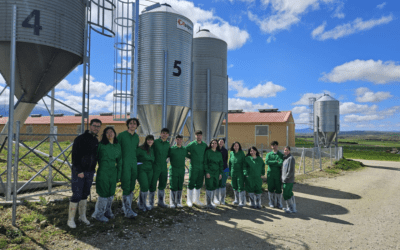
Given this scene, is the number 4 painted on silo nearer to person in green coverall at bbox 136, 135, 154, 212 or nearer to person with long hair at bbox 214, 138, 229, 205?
person in green coverall at bbox 136, 135, 154, 212

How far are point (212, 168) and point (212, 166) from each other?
6 cm

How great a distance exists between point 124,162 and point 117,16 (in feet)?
17.9

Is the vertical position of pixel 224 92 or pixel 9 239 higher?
pixel 224 92

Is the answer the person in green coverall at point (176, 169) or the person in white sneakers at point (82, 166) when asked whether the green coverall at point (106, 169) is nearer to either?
the person in white sneakers at point (82, 166)

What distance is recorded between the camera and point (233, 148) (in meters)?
7.42

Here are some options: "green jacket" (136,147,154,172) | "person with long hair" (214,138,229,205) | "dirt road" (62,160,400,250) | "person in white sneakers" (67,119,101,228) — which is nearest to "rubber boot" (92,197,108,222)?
"person in white sneakers" (67,119,101,228)

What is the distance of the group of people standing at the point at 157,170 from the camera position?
5086 mm

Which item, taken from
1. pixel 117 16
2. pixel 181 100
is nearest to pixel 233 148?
pixel 181 100

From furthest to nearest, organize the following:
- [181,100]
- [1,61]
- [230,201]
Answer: [181,100]
[230,201]
[1,61]

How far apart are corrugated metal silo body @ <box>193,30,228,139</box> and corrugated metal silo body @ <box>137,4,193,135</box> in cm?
192

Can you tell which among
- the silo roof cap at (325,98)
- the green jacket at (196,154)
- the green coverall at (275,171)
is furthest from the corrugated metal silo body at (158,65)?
the silo roof cap at (325,98)

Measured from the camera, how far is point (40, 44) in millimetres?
6164

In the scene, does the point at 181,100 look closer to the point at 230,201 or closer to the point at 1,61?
the point at 230,201

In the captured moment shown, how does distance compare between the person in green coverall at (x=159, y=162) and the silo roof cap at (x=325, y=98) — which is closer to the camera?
the person in green coverall at (x=159, y=162)
